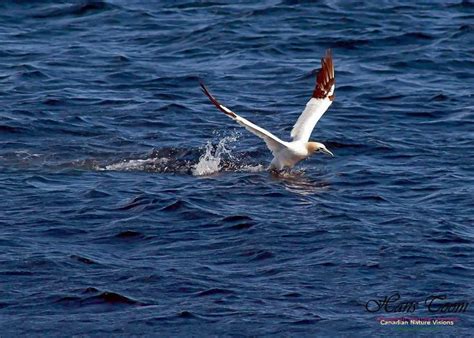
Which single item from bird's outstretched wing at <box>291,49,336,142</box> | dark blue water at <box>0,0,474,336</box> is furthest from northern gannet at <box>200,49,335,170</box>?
dark blue water at <box>0,0,474,336</box>

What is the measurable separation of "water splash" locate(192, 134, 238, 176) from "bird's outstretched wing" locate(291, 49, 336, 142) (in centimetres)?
97

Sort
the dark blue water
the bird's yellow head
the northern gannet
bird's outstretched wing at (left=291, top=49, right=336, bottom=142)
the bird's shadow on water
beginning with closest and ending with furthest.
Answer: the dark blue water < the bird's shadow on water < the northern gannet < the bird's yellow head < bird's outstretched wing at (left=291, top=49, right=336, bottom=142)

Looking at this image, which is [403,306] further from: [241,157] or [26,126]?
[26,126]

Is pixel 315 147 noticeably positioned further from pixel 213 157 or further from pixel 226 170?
pixel 213 157

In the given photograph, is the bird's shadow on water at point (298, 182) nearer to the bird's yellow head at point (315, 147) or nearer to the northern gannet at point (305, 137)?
the northern gannet at point (305, 137)

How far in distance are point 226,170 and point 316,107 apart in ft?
4.78

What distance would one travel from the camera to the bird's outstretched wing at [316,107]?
16984 millimetres

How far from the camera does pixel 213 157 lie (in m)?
17.0

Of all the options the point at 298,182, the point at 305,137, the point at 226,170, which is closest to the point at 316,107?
the point at 305,137

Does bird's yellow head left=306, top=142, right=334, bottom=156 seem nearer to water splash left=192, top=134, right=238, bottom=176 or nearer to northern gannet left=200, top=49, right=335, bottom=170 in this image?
northern gannet left=200, top=49, right=335, bottom=170

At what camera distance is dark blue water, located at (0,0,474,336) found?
1209 centimetres

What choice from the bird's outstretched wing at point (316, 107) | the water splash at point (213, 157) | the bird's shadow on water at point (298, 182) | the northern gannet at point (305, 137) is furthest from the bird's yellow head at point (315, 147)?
the water splash at point (213, 157)

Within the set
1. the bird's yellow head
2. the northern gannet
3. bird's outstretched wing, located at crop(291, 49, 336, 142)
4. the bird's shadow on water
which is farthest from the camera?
bird's outstretched wing, located at crop(291, 49, 336, 142)

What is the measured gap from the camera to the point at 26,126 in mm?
18203
